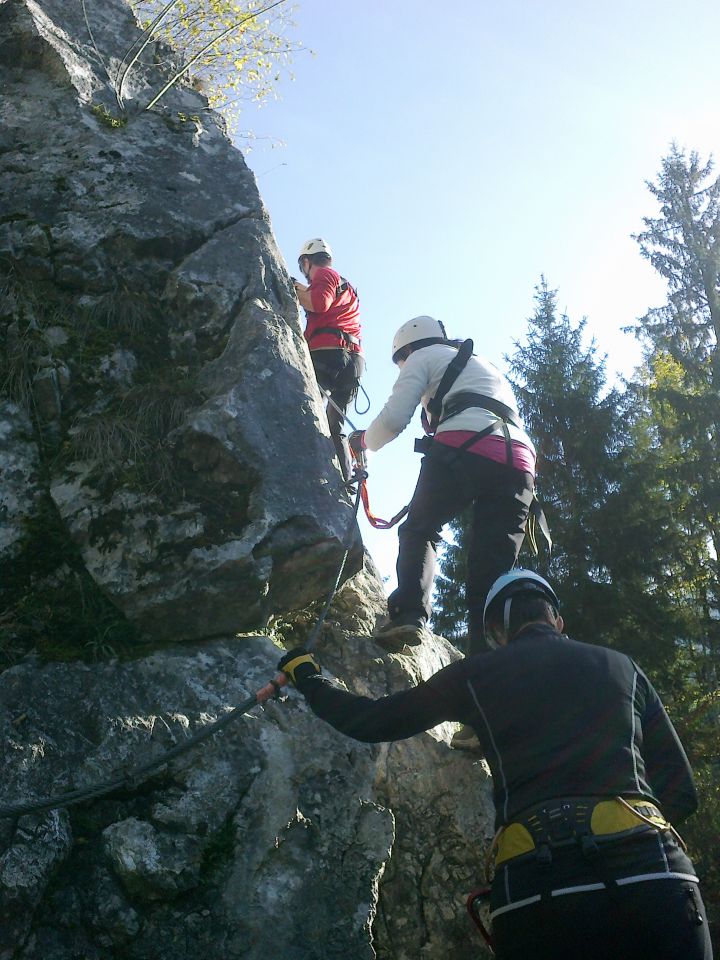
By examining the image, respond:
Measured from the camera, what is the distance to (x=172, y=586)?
488 centimetres

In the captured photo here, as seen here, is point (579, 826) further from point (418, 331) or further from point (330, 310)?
point (330, 310)

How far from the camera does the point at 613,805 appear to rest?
3051 mm

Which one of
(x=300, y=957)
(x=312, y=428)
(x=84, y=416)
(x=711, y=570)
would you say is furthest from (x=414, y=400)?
(x=711, y=570)

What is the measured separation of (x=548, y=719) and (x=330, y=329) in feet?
16.8

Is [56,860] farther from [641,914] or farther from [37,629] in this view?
[641,914]

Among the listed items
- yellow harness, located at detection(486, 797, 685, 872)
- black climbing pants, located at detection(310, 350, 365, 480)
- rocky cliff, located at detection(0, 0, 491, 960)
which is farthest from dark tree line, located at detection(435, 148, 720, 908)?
yellow harness, located at detection(486, 797, 685, 872)

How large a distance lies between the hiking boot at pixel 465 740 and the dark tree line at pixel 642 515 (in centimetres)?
650

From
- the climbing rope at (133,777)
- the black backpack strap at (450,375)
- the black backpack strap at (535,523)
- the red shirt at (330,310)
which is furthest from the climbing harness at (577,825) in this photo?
the red shirt at (330,310)

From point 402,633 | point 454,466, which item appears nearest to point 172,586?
point 402,633

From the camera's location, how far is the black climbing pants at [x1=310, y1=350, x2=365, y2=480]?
7.56m

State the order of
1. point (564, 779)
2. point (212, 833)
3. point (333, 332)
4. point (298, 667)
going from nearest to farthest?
point (564, 779) < point (298, 667) < point (212, 833) < point (333, 332)

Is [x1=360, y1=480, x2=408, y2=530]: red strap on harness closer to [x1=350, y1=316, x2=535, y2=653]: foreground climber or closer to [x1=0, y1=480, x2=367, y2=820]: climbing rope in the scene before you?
[x1=350, y1=316, x2=535, y2=653]: foreground climber

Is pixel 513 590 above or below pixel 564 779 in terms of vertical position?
above

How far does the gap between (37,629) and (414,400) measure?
2949 millimetres
